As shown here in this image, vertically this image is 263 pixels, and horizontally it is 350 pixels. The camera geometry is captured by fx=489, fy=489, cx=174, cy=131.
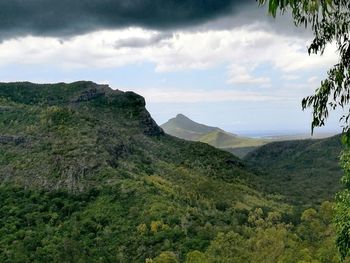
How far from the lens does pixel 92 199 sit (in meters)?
143

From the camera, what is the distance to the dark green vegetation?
4043 inches

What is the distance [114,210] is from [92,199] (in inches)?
582

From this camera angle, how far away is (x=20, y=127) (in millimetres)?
185000

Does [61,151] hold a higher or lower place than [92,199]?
higher

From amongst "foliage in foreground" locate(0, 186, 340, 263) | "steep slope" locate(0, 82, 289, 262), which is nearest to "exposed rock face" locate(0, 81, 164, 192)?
"steep slope" locate(0, 82, 289, 262)

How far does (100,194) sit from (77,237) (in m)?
21.9

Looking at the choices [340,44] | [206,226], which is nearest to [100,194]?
[206,226]

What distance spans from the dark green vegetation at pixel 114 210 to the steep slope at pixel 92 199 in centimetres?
30

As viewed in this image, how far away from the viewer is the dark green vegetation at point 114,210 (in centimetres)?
10268

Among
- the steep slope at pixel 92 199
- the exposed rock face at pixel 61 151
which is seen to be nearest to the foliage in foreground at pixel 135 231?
the steep slope at pixel 92 199

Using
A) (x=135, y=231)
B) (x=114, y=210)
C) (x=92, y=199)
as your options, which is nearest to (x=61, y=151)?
(x=92, y=199)

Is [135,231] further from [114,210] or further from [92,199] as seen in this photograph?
[92,199]

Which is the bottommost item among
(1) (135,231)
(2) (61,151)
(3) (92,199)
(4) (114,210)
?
(1) (135,231)

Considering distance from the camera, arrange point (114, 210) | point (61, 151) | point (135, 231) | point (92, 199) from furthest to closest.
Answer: point (61, 151) → point (92, 199) → point (114, 210) → point (135, 231)
